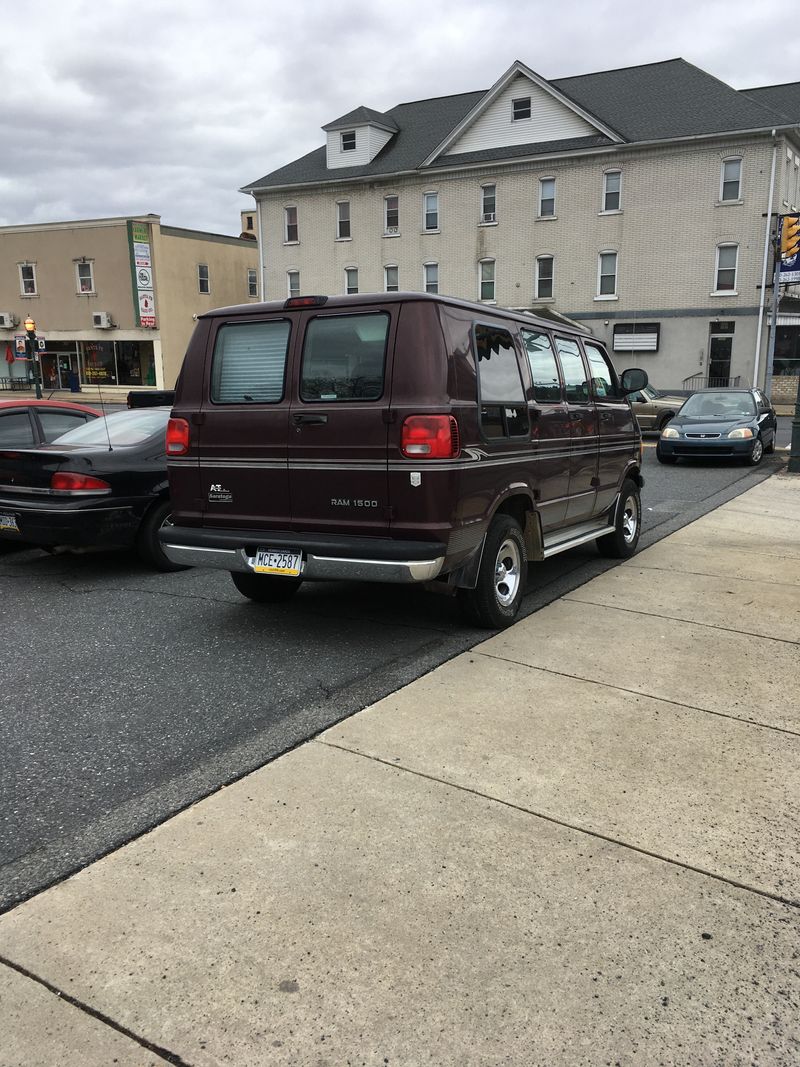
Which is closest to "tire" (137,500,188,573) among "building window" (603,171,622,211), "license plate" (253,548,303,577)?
"license plate" (253,548,303,577)

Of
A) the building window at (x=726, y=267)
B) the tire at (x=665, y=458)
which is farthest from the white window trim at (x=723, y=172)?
the tire at (x=665, y=458)

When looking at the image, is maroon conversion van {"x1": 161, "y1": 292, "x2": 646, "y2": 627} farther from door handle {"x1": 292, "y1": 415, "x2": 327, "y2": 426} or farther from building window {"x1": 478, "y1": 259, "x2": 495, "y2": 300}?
building window {"x1": 478, "y1": 259, "x2": 495, "y2": 300}

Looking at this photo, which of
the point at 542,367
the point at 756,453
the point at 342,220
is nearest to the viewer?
the point at 542,367

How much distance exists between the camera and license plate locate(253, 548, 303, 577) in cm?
518

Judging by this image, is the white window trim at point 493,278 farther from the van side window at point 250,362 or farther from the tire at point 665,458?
the van side window at point 250,362

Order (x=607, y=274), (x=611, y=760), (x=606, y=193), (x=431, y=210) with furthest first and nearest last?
1. (x=431, y=210)
2. (x=607, y=274)
3. (x=606, y=193)
4. (x=611, y=760)

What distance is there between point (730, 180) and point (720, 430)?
22.0 metres

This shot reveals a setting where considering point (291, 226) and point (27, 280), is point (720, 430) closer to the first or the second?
point (291, 226)

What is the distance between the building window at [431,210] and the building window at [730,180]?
1244cm

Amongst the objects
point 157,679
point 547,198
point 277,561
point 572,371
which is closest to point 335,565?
point 277,561

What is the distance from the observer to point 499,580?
5824 millimetres

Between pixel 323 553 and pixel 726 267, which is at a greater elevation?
pixel 726 267

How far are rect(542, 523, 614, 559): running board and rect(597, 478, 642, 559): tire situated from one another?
0.17 m

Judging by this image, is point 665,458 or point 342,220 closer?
point 665,458
